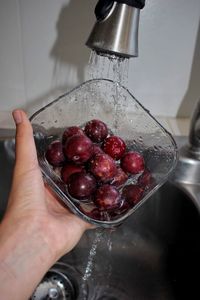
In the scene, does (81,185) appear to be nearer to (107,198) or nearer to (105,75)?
(107,198)

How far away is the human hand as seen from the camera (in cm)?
41

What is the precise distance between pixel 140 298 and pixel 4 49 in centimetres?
61

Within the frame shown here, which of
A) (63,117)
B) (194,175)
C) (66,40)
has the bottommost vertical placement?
(194,175)

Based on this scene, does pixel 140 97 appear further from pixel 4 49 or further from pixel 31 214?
pixel 31 214

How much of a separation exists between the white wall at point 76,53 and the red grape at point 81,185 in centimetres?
38

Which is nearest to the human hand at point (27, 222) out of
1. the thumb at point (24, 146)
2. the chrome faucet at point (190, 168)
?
the thumb at point (24, 146)

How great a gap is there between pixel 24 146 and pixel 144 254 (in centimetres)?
37

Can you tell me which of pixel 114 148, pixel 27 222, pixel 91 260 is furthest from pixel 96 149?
pixel 91 260

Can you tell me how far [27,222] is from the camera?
0.42 meters

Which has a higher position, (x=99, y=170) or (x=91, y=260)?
(x=99, y=170)

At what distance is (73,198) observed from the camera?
42 cm

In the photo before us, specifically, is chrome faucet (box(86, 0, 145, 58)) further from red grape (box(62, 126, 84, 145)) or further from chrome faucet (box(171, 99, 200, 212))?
chrome faucet (box(171, 99, 200, 212))

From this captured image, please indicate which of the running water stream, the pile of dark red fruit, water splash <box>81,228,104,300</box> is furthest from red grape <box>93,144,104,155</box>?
water splash <box>81,228,104,300</box>

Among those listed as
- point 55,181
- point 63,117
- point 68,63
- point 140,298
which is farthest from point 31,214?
point 68,63
